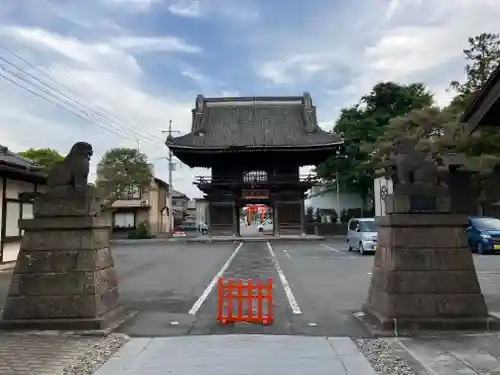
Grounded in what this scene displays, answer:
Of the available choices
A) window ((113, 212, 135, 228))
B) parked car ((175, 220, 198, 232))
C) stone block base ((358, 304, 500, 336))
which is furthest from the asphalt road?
parked car ((175, 220, 198, 232))

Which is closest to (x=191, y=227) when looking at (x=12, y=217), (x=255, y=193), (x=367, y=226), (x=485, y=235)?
(x=255, y=193)

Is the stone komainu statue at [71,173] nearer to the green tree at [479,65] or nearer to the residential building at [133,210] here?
the green tree at [479,65]

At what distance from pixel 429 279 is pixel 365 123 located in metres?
39.0

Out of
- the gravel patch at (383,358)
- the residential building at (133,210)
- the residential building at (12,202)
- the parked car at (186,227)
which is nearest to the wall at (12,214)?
the residential building at (12,202)

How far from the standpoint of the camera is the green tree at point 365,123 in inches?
1746

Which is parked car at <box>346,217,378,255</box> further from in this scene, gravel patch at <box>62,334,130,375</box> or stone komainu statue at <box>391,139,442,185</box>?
gravel patch at <box>62,334,130,375</box>

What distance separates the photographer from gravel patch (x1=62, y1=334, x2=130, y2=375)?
541 centimetres

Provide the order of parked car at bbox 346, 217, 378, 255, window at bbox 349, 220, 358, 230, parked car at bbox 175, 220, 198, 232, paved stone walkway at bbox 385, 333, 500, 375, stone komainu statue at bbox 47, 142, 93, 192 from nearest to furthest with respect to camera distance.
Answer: paved stone walkway at bbox 385, 333, 500, 375 → stone komainu statue at bbox 47, 142, 93, 192 → parked car at bbox 346, 217, 378, 255 → window at bbox 349, 220, 358, 230 → parked car at bbox 175, 220, 198, 232

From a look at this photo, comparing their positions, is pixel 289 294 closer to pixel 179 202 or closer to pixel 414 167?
pixel 414 167

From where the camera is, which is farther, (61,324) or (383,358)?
(61,324)

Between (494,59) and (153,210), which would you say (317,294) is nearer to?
(494,59)

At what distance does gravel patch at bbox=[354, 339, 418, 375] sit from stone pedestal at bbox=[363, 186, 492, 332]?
65cm

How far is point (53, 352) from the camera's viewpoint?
6133 mm

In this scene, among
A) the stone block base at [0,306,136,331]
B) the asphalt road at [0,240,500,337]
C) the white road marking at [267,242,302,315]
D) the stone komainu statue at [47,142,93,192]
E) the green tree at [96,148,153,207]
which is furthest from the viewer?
the green tree at [96,148,153,207]
